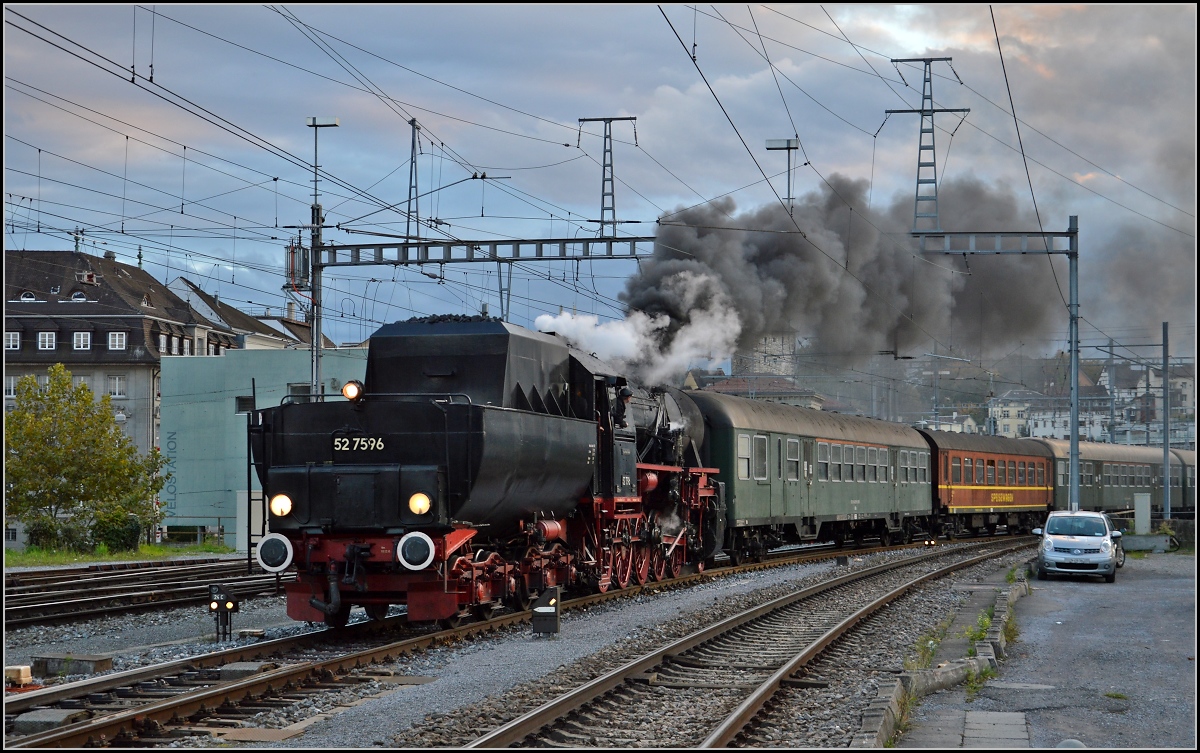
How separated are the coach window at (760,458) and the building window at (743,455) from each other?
0.42 metres

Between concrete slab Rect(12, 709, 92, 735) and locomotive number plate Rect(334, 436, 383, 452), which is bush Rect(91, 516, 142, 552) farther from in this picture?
concrete slab Rect(12, 709, 92, 735)

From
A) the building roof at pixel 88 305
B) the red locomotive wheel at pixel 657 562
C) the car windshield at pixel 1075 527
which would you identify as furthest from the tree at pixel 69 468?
the building roof at pixel 88 305

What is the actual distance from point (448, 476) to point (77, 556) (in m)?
23.1

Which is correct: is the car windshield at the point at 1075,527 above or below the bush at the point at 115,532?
above

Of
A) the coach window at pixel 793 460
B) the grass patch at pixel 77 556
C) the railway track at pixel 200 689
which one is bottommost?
the grass patch at pixel 77 556

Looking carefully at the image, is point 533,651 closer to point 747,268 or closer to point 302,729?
point 302,729

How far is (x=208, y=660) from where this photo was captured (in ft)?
34.7

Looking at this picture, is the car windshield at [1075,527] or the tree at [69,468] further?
the tree at [69,468]

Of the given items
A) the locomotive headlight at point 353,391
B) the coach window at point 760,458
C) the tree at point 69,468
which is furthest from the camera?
the tree at point 69,468

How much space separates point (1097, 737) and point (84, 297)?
6788 cm

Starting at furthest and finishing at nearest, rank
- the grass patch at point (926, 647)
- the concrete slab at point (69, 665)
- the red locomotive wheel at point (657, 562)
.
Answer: the red locomotive wheel at point (657, 562)
the grass patch at point (926, 647)
the concrete slab at point (69, 665)

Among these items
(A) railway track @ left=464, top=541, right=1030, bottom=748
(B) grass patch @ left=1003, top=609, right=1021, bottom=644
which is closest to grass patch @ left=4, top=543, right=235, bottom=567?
(A) railway track @ left=464, top=541, right=1030, bottom=748

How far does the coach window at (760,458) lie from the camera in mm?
23875

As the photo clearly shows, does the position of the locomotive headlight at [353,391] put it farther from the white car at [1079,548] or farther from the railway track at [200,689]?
the white car at [1079,548]
